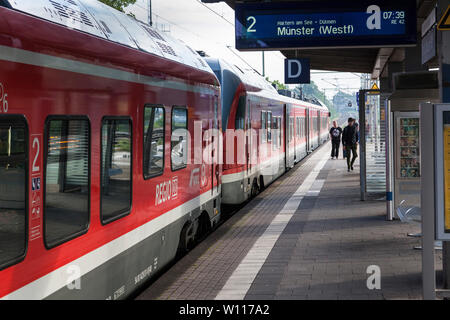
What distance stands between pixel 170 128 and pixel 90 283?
2.76 m

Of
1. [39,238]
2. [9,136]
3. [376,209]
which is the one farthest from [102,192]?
[376,209]

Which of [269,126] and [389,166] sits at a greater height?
[269,126]

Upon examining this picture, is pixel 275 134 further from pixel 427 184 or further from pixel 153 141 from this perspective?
pixel 427 184

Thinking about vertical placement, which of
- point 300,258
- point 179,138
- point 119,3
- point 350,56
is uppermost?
point 119,3

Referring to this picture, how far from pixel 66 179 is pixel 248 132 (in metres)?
9.41

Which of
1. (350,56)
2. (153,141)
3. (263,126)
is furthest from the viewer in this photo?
(350,56)

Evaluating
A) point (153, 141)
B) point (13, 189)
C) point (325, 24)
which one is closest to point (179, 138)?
point (153, 141)

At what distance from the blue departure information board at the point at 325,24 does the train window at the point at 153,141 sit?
293cm

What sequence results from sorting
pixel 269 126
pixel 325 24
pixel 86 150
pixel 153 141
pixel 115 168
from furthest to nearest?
pixel 269 126 < pixel 325 24 < pixel 153 141 < pixel 115 168 < pixel 86 150

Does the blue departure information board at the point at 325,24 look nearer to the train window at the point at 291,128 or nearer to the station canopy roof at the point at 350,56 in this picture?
the station canopy roof at the point at 350,56

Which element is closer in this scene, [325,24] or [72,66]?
[72,66]

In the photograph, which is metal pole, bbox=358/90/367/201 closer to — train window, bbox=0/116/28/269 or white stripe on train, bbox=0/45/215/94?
white stripe on train, bbox=0/45/215/94

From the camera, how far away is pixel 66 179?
474 centimetres

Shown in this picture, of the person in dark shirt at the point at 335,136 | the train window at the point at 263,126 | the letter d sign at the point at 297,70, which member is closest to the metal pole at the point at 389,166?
the train window at the point at 263,126
